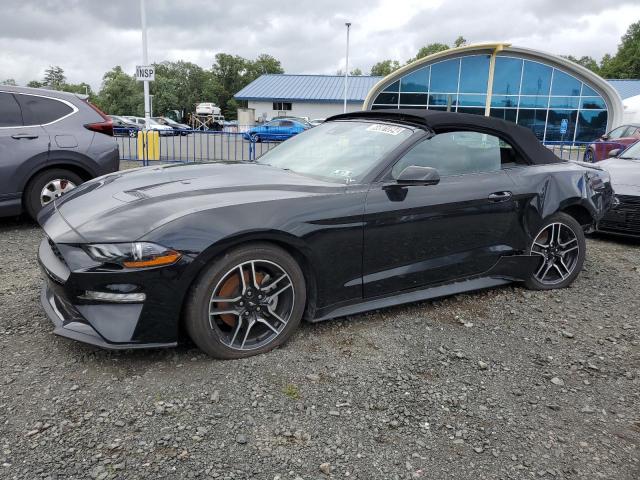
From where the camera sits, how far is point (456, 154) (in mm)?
3896

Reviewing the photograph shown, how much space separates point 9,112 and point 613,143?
14.0 meters

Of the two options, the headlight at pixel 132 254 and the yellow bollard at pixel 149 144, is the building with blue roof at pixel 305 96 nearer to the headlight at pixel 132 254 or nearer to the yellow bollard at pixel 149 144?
the yellow bollard at pixel 149 144

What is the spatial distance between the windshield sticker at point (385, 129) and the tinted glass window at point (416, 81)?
98.9 ft

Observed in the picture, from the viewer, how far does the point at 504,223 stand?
3.99m

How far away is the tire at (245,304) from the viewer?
2.85 metres

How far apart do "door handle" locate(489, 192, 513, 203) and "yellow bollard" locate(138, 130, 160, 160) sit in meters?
10.7

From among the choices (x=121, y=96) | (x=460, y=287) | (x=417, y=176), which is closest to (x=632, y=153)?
(x=460, y=287)

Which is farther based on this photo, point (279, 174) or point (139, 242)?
point (279, 174)

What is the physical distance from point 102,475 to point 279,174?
7.17ft

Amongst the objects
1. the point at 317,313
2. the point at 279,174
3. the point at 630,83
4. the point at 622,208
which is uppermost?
the point at 630,83

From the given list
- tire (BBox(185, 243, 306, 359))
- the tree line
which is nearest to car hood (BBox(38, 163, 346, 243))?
tire (BBox(185, 243, 306, 359))

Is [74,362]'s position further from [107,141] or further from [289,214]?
[107,141]

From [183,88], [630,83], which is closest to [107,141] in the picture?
[630,83]

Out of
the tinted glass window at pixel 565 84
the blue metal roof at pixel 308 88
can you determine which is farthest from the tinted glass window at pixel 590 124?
the blue metal roof at pixel 308 88
